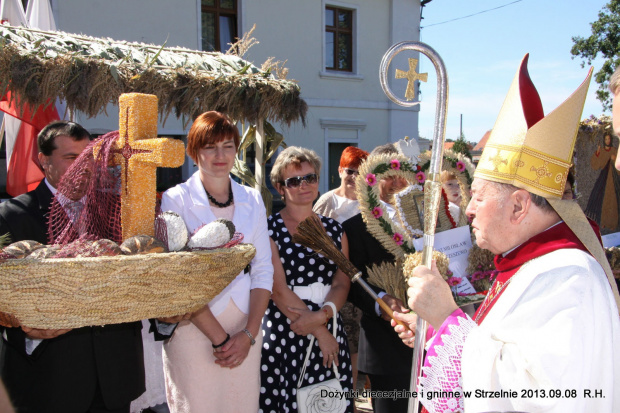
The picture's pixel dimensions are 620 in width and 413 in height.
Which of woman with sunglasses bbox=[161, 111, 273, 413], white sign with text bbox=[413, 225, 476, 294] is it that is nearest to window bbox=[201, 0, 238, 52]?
woman with sunglasses bbox=[161, 111, 273, 413]

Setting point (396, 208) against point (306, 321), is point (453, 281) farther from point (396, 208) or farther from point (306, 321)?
point (306, 321)

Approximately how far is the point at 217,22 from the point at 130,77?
8.82 m

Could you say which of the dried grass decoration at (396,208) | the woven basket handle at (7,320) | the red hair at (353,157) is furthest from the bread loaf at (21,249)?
the red hair at (353,157)

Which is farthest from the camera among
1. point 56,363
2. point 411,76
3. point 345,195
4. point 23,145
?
point 345,195

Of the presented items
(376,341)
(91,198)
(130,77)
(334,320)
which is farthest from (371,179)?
(130,77)

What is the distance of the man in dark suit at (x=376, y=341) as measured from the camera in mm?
2779

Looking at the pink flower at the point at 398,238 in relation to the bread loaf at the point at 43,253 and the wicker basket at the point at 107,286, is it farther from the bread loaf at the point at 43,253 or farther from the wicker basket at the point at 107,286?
the bread loaf at the point at 43,253

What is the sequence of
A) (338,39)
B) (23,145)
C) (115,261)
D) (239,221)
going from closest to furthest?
(115,261)
(239,221)
(23,145)
(338,39)

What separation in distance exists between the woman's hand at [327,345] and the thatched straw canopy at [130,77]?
234cm

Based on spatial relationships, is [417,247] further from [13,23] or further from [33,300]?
[13,23]

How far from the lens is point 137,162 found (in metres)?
1.60

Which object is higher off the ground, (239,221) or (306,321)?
(239,221)

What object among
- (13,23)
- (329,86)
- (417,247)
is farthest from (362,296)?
(329,86)

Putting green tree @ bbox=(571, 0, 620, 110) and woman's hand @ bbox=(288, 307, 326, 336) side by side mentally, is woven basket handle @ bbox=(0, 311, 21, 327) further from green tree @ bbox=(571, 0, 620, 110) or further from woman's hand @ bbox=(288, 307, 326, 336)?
green tree @ bbox=(571, 0, 620, 110)
